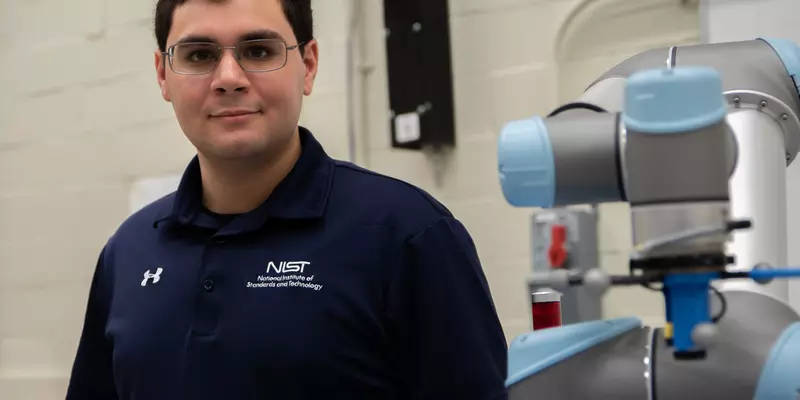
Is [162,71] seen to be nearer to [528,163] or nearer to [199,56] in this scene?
[199,56]

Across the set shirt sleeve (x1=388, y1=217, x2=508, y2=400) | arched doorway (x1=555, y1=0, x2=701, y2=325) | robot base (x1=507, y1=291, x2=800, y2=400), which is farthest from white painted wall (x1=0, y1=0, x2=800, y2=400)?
robot base (x1=507, y1=291, x2=800, y2=400)

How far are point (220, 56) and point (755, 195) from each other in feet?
2.03

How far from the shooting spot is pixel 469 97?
194cm

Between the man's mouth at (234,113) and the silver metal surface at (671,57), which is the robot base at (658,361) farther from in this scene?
the man's mouth at (234,113)

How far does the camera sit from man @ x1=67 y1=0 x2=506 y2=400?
3.55ft

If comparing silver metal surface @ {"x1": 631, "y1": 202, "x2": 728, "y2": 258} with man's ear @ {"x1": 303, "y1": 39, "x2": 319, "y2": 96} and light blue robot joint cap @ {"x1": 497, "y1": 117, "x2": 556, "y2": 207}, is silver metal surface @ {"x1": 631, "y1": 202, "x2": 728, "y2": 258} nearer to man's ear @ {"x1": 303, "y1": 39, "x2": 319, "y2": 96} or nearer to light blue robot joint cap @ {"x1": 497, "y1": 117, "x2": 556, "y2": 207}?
light blue robot joint cap @ {"x1": 497, "y1": 117, "x2": 556, "y2": 207}

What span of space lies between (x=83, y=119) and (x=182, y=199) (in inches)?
55.4

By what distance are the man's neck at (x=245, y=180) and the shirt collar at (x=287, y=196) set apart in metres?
0.01

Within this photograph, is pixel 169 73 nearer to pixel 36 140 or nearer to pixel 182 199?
pixel 182 199

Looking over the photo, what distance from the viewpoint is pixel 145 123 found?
2395mm

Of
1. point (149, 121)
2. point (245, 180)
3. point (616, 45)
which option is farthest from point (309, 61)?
point (149, 121)

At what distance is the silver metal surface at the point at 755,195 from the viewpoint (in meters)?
0.82

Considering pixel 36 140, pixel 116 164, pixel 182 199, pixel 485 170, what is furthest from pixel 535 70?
pixel 36 140

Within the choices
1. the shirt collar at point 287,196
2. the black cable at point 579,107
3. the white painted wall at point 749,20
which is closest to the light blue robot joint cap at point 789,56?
the black cable at point 579,107
